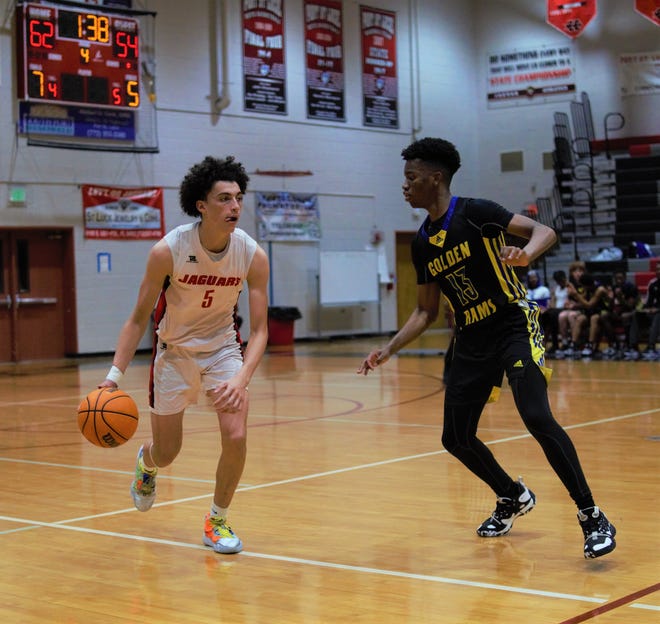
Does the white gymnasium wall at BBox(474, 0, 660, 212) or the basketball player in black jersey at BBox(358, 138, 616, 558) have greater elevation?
the white gymnasium wall at BBox(474, 0, 660, 212)

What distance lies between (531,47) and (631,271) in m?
7.04

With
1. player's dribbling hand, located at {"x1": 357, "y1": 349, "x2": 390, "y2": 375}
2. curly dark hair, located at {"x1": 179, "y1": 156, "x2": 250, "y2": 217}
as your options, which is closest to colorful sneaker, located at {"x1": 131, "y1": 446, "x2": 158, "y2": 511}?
player's dribbling hand, located at {"x1": 357, "y1": 349, "x2": 390, "y2": 375}

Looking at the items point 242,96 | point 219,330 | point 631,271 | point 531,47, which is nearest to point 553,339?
point 631,271

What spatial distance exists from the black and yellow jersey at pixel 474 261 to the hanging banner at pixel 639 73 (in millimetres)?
19304

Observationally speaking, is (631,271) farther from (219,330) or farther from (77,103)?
(219,330)

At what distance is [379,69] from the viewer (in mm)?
22797

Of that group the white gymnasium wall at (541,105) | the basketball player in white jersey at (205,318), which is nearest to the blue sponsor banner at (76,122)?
the white gymnasium wall at (541,105)

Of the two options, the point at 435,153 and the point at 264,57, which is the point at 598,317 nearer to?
the point at 264,57

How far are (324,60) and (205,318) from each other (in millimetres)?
17466

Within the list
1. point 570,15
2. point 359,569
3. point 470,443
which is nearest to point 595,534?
point 470,443

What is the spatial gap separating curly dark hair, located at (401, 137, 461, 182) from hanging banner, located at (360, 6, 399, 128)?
17.8 meters

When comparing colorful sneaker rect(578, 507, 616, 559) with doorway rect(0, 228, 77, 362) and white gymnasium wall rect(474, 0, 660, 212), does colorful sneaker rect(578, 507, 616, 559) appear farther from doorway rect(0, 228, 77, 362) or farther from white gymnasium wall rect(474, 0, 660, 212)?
white gymnasium wall rect(474, 0, 660, 212)

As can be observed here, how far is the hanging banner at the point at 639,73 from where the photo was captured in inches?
894

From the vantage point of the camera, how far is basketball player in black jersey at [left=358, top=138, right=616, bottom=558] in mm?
4750
